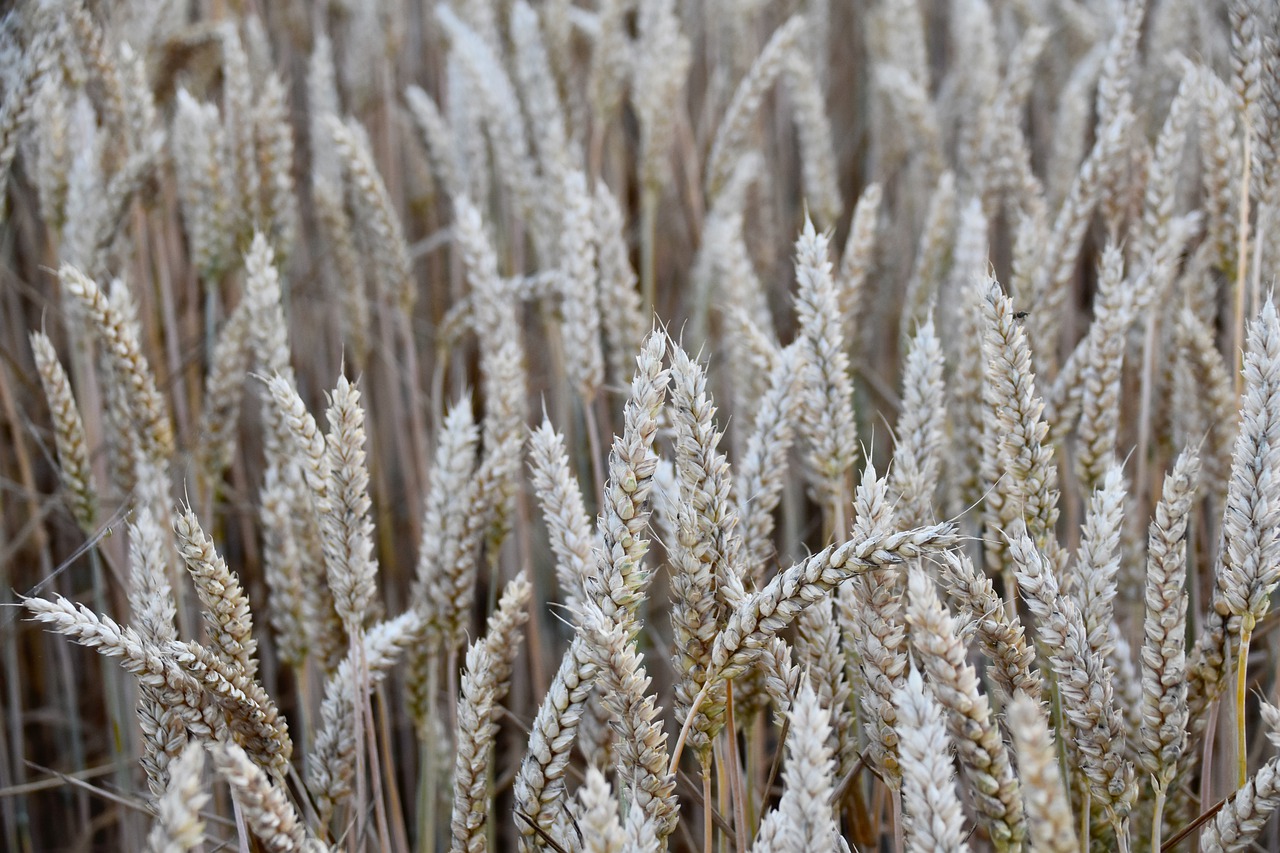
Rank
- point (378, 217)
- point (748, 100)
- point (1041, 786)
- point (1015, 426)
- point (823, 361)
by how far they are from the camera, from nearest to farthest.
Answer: point (1041, 786), point (1015, 426), point (823, 361), point (378, 217), point (748, 100)

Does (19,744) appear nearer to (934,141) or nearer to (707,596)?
(707,596)

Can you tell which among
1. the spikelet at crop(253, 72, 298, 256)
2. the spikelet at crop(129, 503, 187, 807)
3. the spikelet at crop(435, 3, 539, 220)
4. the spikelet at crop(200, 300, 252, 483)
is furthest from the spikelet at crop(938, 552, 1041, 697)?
the spikelet at crop(253, 72, 298, 256)

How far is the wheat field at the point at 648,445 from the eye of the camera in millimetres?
803

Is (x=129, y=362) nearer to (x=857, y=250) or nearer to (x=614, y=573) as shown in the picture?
(x=614, y=573)

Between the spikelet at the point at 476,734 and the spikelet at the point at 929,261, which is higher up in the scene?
the spikelet at the point at 929,261

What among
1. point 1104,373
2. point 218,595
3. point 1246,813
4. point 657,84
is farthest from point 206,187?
point 1246,813

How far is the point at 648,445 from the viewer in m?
0.78

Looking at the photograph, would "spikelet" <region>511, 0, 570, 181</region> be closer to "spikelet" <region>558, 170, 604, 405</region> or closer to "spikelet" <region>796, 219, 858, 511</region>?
"spikelet" <region>558, 170, 604, 405</region>

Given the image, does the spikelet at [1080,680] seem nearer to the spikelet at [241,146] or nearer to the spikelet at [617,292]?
the spikelet at [617,292]

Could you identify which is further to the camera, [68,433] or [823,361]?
[68,433]

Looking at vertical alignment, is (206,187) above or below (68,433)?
above

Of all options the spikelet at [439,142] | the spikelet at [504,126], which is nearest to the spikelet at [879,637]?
the spikelet at [504,126]

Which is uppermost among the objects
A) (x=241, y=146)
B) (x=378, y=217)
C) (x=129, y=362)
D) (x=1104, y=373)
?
(x=241, y=146)

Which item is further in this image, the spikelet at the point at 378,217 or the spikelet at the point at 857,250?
the spikelet at the point at 378,217
